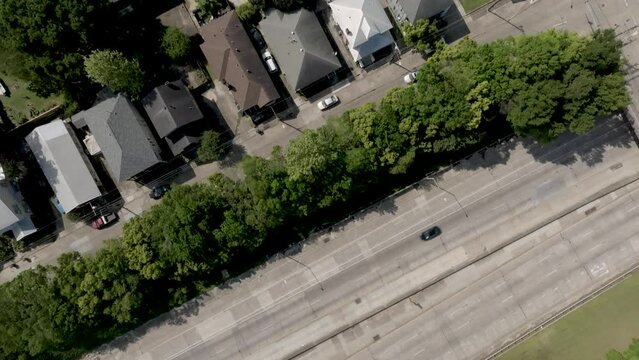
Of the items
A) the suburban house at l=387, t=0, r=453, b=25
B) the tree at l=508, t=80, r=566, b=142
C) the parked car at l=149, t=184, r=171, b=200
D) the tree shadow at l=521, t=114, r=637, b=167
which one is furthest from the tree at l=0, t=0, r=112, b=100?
the tree shadow at l=521, t=114, r=637, b=167

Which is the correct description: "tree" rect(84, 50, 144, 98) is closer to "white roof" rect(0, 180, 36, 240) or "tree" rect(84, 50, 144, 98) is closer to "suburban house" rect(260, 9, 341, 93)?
"suburban house" rect(260, 9, 341, 93)

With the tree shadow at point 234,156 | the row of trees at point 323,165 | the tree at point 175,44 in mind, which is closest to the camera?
the row of trees at point 323,165

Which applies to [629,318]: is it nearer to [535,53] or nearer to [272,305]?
[535,53]

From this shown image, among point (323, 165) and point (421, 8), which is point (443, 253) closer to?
point (323, 165)

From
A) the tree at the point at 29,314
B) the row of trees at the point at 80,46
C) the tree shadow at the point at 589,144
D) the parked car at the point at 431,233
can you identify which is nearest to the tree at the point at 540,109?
the tree shadow at the point at 589,144

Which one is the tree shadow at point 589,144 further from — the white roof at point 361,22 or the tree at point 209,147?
the tree at point 209,147

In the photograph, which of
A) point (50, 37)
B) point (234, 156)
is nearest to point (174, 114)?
point (234, 156)
